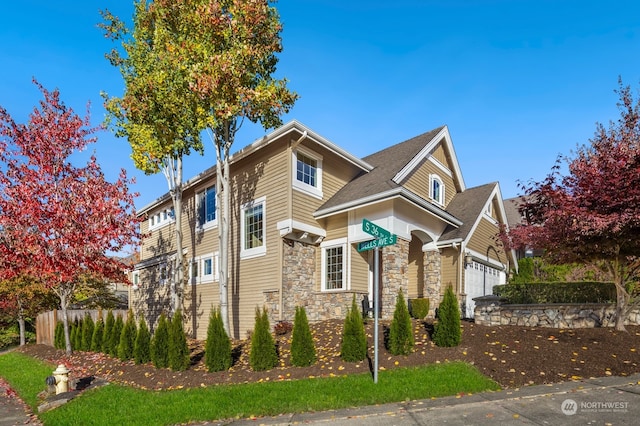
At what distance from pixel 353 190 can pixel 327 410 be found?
351 inches

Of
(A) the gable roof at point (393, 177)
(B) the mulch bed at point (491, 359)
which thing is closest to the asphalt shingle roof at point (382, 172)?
(A) the gable roof at point (393, 177)

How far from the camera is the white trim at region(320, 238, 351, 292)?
1333 centimetres

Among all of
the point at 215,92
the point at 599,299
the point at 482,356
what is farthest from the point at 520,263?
the point at 215,92

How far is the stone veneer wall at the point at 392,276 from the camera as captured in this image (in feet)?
41.2

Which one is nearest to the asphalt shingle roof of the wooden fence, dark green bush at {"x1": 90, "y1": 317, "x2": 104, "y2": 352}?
dark green bush at {"x1": 90, "y1": 317, "x2": 104, "y2": 352}

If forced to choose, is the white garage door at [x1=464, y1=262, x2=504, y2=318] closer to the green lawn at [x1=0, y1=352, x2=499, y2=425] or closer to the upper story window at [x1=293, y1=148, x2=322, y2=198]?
the upper story window at [x1=293, y1=148, x2=322, y2=198]

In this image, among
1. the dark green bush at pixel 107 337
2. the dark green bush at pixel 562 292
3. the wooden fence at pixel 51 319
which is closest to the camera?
the dark green bush at pixel 562 292

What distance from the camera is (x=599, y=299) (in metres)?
11.9

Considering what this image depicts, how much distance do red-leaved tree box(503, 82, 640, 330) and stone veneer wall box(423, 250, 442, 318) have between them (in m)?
3.84

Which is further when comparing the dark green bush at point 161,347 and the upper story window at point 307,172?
the upper story window at point 307,172

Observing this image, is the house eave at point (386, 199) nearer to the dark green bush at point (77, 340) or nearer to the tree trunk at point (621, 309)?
the tree trunk at point (621, 309)

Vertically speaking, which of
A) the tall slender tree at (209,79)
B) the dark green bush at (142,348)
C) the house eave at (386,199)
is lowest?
the dark green bush at (142,348)

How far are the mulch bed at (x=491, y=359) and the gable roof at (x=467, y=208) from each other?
4489 mm

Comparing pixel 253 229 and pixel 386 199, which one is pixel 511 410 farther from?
pixel 253 229
